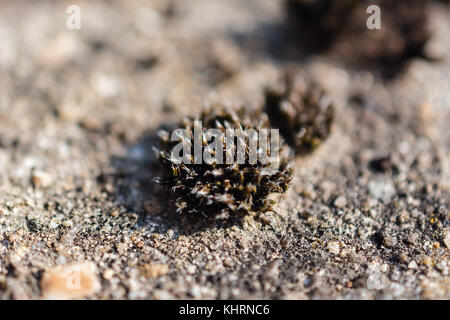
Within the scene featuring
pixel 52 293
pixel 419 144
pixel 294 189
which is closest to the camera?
pixel 52 293

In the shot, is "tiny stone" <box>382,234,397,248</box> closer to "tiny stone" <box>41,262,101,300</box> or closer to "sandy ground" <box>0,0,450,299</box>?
"sandy ground" <box>0,0,450,299</box>

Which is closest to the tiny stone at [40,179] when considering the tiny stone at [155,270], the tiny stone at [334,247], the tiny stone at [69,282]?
the tiny stone at [69,282]

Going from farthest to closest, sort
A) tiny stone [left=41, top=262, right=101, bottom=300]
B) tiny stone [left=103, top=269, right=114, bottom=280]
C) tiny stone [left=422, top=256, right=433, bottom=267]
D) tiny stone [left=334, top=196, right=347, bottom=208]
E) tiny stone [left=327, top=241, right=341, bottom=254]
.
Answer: tiny stone [left=334, top=196, right=347, bottom=208]
tiny stone [left=327, top=241, right=341, bottom=254]
tiny stone [left=422, top=256, right=433, bottom=267]
tiny stone [left=103, top=269, right=114, bottom=280]
tiny stone [left=41, top=262, right=101, bottom=300]

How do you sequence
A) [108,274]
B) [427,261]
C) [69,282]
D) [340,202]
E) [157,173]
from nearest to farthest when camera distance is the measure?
[69,282], [108,274], [427,261], [340,202], [157,173]

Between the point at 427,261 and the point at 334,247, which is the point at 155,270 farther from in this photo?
the point at 427,261

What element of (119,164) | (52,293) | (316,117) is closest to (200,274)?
(52,293)

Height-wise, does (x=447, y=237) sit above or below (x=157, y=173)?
below

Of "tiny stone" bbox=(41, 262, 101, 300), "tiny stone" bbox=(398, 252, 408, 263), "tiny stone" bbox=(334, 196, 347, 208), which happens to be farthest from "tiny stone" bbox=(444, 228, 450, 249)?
"tiny stone" bbox=(41, 262, 101, 300)

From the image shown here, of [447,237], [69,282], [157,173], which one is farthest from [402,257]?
[69,282]
